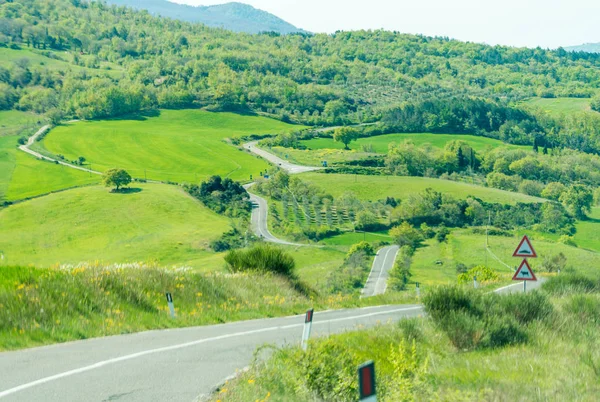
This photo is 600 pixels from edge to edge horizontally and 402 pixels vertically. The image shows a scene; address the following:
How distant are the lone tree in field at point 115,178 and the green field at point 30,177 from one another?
310 inches

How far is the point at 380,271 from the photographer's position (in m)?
95.4

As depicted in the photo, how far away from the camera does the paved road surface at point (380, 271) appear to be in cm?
8256

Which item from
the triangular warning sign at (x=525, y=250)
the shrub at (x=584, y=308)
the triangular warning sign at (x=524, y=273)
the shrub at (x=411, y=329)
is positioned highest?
the shrub at (x=411, y=329)

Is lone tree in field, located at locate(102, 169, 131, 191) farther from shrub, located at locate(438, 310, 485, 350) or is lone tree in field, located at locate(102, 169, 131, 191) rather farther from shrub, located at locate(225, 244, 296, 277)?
shrub, located at locate(438, 310, 485, 350)

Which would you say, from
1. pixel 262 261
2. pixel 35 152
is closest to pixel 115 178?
pixel 35 152

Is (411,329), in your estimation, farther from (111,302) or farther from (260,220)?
(260,220)

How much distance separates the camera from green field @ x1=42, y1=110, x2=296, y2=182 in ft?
525

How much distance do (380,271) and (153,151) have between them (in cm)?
9625

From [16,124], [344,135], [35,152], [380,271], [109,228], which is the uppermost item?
[344,135]

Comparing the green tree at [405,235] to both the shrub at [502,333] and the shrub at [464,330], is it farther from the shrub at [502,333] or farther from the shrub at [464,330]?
the shrub at [464,330]

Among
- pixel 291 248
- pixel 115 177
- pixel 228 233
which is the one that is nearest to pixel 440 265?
pixel 291 248

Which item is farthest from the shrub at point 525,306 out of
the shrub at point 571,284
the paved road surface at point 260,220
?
the paved road surface at point 260,220

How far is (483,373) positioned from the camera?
9.05 metres

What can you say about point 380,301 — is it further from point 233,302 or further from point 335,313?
point 233,302
